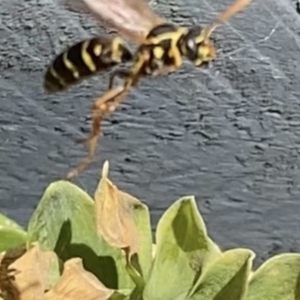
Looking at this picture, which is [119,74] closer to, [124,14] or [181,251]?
[124,14]

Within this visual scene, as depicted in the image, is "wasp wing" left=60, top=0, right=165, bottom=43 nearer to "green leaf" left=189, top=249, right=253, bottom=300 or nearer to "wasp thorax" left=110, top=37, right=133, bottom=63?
"wasp thorax" left=110, top=37, right=133, bottom=63

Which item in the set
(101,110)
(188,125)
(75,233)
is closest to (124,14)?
(101,110)

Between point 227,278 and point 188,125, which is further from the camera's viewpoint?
point 188,125

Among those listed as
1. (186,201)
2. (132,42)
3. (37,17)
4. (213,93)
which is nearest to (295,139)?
(213,93)

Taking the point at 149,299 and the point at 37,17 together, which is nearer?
the point at 149,299

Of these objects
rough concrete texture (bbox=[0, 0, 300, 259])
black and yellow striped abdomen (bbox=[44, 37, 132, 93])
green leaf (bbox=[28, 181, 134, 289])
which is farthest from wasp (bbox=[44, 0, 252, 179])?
rough concrete texture (bbox=[0, 0, 300, 259])

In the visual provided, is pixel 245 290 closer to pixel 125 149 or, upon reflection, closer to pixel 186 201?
pixel 186 201

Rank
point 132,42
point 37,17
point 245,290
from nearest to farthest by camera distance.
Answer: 1. point 245,290
2. point 132,42
3. point 37,17

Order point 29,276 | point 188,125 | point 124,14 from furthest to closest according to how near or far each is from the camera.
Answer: point 188,125, point 124,14, point 29,276

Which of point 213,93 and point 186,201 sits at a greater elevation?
point 186,201
